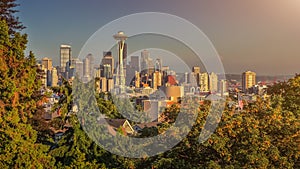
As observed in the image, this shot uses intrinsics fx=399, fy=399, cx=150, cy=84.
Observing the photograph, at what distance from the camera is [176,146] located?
28.0 feet

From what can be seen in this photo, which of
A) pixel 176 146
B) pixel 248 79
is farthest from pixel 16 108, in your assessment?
pixel 248 79

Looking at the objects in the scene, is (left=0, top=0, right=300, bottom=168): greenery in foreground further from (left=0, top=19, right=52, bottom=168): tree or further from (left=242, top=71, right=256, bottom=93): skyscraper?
(left=242, top=71, right=256, bottom=93): skyscraper

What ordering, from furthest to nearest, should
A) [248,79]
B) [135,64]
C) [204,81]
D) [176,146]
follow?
[248,79] < [135,64] < [204,81] < [176,146]

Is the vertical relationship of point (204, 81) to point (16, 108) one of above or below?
above

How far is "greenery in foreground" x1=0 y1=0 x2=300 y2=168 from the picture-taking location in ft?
26.1

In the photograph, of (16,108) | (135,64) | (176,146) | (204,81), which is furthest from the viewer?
(135,64)

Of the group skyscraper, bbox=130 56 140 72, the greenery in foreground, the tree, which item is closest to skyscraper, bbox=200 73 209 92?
skyscraper, bbox=130 56 140 72

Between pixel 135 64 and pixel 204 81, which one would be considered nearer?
pixel 204 81

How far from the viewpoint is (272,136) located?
852 cm

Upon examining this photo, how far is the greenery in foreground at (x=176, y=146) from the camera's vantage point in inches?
313

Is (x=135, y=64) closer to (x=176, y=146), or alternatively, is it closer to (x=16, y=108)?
(x=16, y=108)

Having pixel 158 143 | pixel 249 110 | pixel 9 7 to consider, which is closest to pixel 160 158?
pixel 158 143

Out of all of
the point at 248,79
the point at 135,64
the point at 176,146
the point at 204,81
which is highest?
the point at 135,64

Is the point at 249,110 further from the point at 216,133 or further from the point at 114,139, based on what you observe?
the point at 114,139
